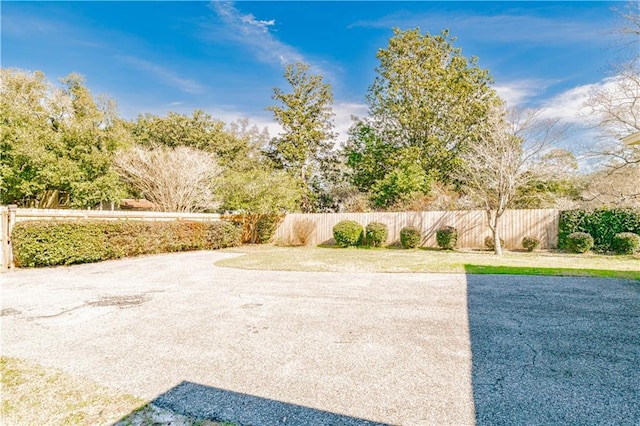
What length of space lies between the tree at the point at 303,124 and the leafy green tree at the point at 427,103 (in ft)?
14.3

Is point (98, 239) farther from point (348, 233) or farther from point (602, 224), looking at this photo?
point (602, 224)

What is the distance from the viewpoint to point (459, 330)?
12.4ft

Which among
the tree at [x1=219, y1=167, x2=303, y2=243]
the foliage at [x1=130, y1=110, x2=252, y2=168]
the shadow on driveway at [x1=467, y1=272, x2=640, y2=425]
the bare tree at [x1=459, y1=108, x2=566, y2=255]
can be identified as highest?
the foliage at [x1=130, y1=110, x2=252, y2=168]

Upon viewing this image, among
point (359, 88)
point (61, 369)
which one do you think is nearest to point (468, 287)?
point (61, 369)

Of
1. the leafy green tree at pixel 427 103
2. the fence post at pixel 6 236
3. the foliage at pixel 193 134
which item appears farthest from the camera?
the foliage at pixel 193 134

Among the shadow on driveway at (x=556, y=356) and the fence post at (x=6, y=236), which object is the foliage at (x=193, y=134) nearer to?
the fence post at (x=6, y=236)

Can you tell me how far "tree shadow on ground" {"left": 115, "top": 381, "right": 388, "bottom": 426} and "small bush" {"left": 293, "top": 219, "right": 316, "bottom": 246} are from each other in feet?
47.5

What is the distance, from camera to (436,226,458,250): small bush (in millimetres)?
13344

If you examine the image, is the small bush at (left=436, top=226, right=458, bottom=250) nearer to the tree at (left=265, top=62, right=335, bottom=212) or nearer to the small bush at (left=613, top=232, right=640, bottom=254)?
the small bush at (left=613, top=232, right=640, bottom=254)

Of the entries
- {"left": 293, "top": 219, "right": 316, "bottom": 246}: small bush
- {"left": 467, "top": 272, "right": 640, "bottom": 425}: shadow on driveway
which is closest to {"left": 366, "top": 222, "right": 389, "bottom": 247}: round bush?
{"left": 293, "top": 219, "right": 316, "bottom": 246}: small bush

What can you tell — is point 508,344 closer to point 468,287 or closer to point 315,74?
point 468,287

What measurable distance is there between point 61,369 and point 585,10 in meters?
15.3

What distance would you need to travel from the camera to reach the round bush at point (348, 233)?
580 inches

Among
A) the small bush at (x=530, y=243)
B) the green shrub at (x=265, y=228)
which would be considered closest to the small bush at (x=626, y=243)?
the small bush at (x=530, y=243)
